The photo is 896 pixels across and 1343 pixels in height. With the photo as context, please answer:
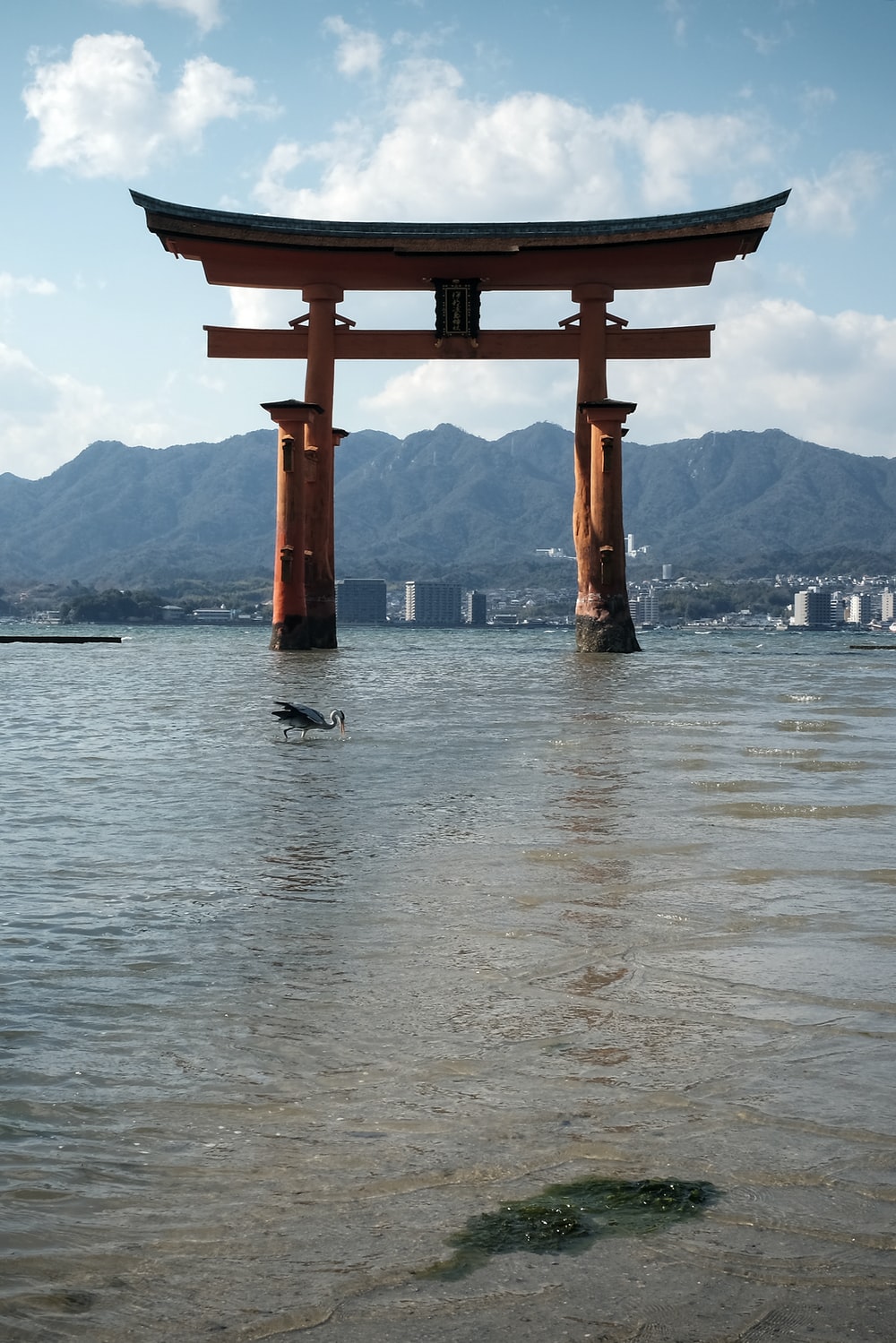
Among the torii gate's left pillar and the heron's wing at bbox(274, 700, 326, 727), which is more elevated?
the torii gate's left pillar

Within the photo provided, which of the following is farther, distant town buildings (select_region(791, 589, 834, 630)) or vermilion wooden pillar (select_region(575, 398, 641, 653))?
distant town buildings (select_region(791, 589, 834, 630))

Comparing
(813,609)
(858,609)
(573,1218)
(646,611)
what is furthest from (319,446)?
Result: (858,609)

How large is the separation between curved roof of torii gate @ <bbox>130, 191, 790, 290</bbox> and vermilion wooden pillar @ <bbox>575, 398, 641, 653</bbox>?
290 centimetres

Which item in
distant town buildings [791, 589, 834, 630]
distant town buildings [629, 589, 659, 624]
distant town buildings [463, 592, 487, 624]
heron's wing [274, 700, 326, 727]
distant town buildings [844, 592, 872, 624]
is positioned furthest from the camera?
distant town buildings [629, 589, 659, 624]

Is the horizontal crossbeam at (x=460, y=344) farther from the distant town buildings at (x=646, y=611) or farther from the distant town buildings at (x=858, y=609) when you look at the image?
the distant town buildings at (x=858, y=609)

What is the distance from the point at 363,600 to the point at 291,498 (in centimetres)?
9396

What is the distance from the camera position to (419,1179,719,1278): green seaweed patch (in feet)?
6.49

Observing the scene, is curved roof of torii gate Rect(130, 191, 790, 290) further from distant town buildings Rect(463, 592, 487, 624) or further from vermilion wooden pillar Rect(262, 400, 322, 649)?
distant town buildings Rect(463, 592, 487, 624)

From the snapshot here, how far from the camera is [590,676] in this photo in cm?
1909

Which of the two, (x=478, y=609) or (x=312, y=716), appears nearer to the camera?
(x=312, y=716)

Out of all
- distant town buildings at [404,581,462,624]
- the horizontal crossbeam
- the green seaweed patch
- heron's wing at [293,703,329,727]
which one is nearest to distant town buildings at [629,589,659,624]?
distant town buildings at [404,581,462,624]

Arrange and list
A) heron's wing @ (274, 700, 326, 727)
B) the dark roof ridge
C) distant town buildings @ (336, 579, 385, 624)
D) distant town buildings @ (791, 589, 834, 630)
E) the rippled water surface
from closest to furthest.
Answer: the rippled water surface < heron's wing @ (274, 700, 326, 727) < the dark roof ridge < distant town buildings @ (791, 589, 834, 630) < distant town buildings @ (336, 579, 385, 624)

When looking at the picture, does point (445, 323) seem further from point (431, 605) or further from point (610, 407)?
point (431, 605)

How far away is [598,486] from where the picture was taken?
24781mm
